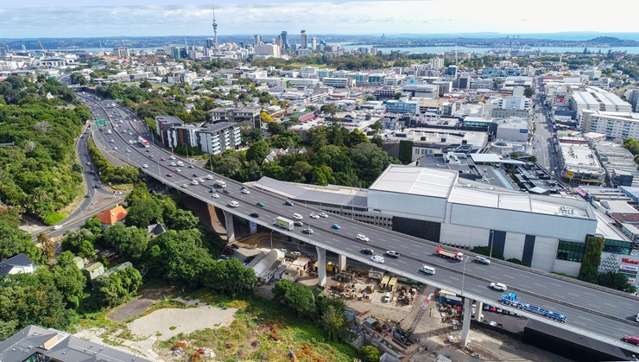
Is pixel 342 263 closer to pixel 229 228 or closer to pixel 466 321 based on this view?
pixel 466 321

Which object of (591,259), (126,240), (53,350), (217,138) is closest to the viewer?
(53,350)

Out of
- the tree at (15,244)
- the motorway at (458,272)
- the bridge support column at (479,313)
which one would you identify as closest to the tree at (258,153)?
the motorway at (458,272)

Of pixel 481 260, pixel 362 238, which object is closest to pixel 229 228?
pixel 362 238

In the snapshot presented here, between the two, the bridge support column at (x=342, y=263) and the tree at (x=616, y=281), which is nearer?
the tree at (x=616, y=281)

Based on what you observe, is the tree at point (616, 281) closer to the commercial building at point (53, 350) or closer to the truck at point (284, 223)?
the truck at point (284, 223)

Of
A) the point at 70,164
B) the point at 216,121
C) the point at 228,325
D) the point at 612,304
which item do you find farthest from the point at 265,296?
the point at 216,121

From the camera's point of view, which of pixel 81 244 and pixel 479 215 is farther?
pixel 479 215
